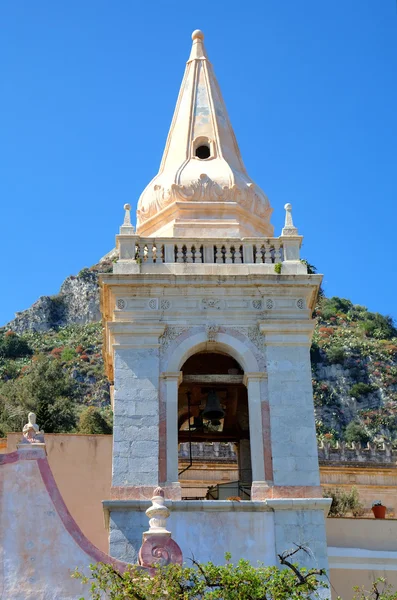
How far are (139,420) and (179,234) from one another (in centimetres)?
396

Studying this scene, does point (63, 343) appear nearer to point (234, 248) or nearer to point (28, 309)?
point (28, 309)

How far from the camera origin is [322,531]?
→ 56.0ft

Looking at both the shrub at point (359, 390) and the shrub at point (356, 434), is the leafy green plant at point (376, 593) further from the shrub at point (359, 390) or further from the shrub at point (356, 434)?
the shrub at point (359, 390)

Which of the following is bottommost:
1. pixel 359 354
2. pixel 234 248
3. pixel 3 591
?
pixel 3 591

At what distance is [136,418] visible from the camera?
58.9 ft

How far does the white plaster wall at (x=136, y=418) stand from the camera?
57.2 feet

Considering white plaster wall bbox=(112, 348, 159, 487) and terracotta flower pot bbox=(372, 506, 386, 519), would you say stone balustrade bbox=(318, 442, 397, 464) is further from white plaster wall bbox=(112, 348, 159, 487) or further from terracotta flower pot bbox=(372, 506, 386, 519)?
white plaster wall bbox=(112, 348, 159, 487)

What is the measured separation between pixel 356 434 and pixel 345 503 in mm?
39802

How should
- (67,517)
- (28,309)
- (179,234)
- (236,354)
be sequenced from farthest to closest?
(28,309)
(179,234)
(236,354)
(67,517)

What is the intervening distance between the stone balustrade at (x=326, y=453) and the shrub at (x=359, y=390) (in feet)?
94.3

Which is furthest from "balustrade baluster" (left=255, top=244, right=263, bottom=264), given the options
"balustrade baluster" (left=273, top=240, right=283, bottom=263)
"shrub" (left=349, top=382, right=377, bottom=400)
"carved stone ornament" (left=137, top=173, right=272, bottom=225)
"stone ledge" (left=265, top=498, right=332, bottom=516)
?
"shrub" (left=349, top=382, right=377, bottom=400)

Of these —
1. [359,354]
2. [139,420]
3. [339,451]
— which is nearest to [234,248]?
[139,420]

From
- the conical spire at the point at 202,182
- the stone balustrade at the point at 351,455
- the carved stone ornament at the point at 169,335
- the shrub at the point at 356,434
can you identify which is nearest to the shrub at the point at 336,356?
the shrub at the point at 356,434

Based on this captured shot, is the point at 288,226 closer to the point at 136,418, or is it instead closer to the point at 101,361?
the point at 136,418
